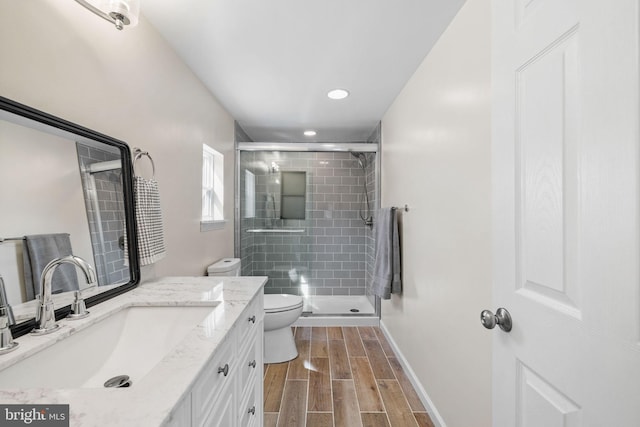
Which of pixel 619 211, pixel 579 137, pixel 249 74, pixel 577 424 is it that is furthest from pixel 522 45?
pixel 249 74

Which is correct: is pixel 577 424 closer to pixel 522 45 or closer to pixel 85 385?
pixel 522 45

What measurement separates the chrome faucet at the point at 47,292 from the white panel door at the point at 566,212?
3.87ft

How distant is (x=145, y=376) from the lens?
597 millimetres

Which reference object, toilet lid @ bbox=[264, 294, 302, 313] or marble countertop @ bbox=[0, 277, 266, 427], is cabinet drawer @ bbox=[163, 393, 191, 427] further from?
toilet lid @ bbox=[264, 294, 302, 313]

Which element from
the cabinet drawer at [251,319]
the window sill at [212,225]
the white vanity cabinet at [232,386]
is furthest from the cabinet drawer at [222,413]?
the window sill at [212,225]

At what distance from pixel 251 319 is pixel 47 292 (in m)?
0.68

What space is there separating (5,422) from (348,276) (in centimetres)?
343

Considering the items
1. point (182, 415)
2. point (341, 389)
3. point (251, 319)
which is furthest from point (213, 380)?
point (341, 389)

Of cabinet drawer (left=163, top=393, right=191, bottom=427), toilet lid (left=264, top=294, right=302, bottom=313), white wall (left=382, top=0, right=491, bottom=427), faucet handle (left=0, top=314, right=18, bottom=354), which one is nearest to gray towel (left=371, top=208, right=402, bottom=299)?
white wall (left=382, top=0, right=491, bottom=427)

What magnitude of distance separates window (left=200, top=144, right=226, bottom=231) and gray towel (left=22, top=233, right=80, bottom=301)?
4.96 feet

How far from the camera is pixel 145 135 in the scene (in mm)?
1505

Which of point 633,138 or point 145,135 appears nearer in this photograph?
point 633,138

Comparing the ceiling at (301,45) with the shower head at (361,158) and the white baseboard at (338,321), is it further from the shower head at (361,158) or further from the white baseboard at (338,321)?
the white baseboard at (338,321)

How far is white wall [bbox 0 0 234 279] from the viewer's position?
2.98 ft
